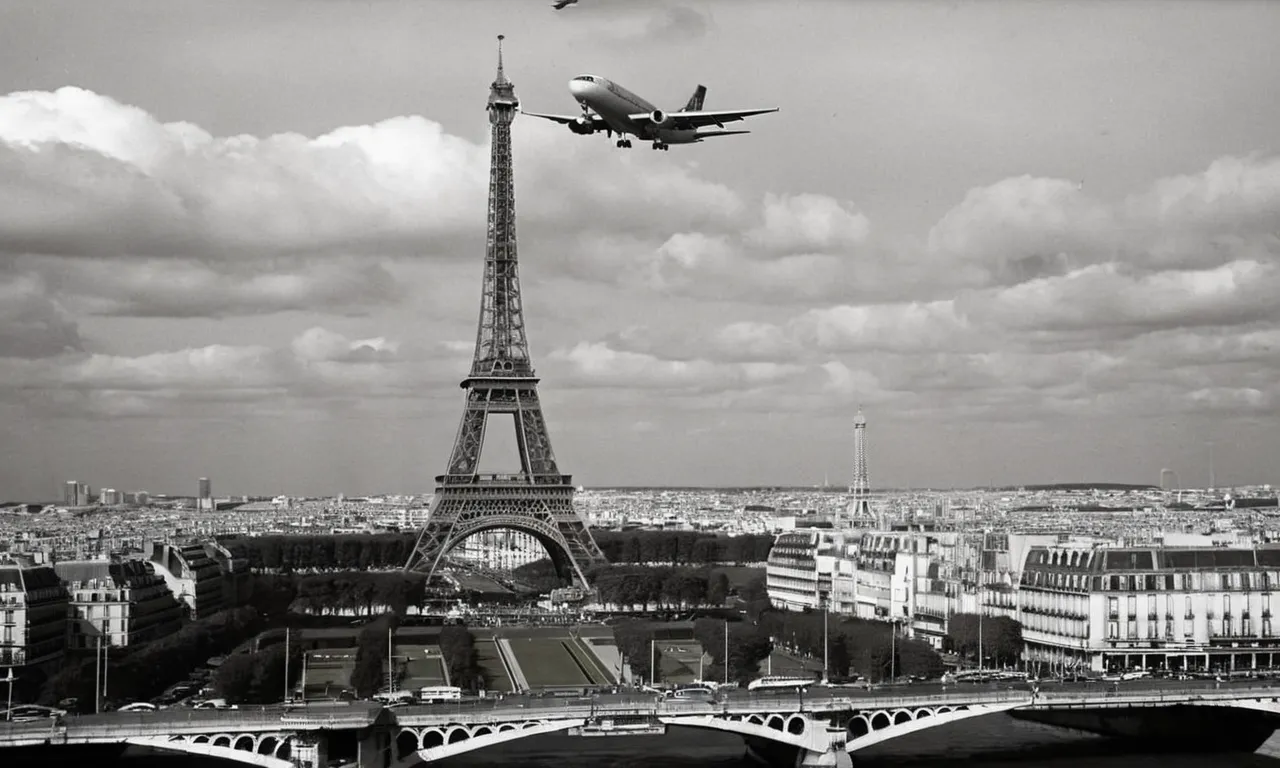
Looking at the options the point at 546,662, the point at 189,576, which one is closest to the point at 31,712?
the point at 546,662

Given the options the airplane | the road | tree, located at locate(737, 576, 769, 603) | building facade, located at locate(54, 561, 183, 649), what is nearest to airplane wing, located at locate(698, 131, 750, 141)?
the airplane

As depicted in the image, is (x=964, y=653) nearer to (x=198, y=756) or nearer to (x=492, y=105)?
(x=198, y=756)

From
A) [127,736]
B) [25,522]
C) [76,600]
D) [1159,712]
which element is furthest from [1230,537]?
[25,522]

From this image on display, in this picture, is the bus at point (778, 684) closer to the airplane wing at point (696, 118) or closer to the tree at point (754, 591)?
the airplane wing at point (696, 118)

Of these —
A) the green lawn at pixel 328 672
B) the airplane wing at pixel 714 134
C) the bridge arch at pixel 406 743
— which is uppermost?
the airplane wing at pixel 714 134

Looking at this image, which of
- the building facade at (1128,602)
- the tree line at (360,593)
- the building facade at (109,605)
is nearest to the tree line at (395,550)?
the tree line at (360,593)

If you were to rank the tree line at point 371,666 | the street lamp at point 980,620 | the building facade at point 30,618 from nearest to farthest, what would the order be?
the tree line at point 371,666
the building facade at point 30,618
the street lamp at point 980,620

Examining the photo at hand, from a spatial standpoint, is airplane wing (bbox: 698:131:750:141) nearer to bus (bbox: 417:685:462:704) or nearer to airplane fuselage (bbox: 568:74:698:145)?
airplane fuselage (bbox: 568:74:698:145)
